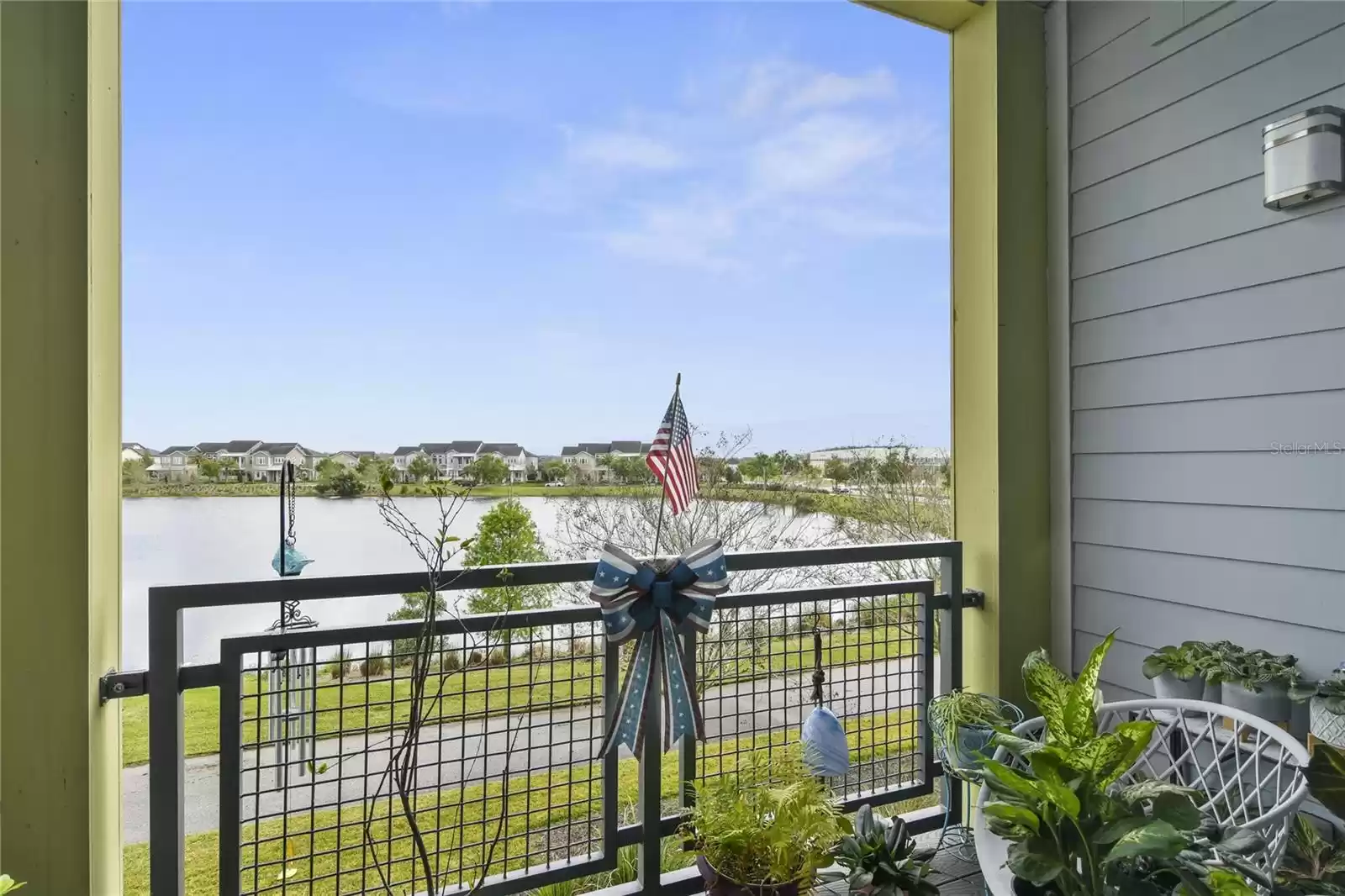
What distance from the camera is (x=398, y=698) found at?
1.65 meters

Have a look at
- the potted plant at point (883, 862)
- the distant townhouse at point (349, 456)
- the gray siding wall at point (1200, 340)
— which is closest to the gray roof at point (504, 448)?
the distant townhouse at point (349, 456)

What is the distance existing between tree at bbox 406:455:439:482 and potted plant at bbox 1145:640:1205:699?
190 cm

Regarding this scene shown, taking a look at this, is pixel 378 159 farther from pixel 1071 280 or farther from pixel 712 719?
pixel 1071 280

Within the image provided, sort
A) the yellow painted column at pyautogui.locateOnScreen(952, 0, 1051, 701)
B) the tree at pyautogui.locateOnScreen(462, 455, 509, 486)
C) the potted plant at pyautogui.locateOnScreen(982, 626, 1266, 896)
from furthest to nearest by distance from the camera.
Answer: the yellow painted column at pyautogui.locateOnScreen(952, 0, 1051, 701) < the tree at pyautogui.locateOnScreen(462, 455, 509, 486) < the potted plant at pyautogui.locateOnScreen(982, 626, 1266, 896)

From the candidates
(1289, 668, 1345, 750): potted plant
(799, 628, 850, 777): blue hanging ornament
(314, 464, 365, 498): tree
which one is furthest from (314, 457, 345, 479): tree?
(1289, 668, 1345, 750): potted plant

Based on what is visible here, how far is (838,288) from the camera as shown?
119 inches

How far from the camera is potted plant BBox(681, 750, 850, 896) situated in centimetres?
165

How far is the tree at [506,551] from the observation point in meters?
1.86

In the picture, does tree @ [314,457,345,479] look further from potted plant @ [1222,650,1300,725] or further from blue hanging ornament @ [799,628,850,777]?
potted plant @ [1222,650,1300,725]

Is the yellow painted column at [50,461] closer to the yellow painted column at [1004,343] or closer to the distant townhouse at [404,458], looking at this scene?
the distant townhouse at [404,458]

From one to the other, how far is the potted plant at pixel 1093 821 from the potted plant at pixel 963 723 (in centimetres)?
81

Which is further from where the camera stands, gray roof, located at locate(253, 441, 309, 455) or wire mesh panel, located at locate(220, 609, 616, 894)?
gray roof, located at locate(253, 441, 309, 455)

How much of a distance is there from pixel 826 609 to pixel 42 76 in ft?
6.95

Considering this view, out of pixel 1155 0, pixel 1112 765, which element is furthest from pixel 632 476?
pixel 1155 0
